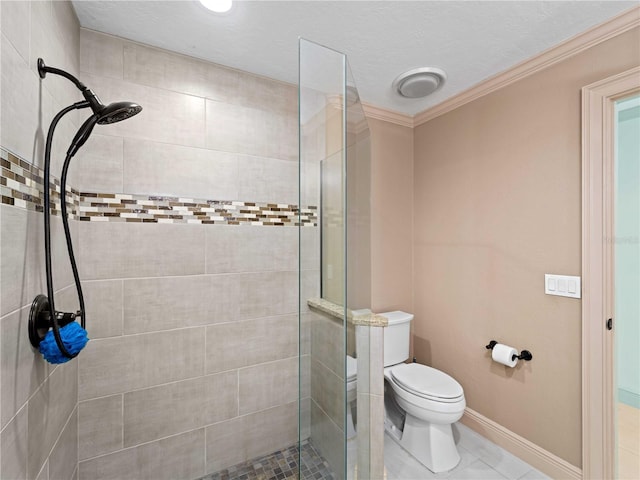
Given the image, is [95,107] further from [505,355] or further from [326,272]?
[505,355]

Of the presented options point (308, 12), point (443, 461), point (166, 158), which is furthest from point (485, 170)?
point (166, 158)

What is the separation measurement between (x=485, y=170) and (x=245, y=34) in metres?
1.65

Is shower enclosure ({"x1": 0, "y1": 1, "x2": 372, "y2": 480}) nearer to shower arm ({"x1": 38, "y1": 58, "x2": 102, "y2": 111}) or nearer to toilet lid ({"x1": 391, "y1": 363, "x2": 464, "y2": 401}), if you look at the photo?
shower arm ({"x1": 38, "y1": 58, "x2": 102, "y2": 111})

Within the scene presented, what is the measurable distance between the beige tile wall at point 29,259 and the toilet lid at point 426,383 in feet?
5.56

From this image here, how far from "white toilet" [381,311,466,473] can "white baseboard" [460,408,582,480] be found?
316 millimetres

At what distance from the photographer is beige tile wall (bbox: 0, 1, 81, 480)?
31.9 inches

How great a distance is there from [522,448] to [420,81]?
2302mm

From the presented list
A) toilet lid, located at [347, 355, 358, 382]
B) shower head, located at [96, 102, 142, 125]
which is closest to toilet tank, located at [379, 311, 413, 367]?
toilet lid, located at [347, 355, 358, 382]

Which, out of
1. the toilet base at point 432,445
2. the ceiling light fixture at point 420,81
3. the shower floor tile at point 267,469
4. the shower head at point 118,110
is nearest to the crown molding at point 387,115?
the ceiling light fixture at point 420,81

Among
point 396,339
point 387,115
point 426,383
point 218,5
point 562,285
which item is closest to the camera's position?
point 218,5

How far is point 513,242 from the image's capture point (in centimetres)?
183

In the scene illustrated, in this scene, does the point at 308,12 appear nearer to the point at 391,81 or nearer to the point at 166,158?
the point at 391,81

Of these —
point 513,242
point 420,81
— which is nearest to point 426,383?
point 513,242

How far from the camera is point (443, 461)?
1.71 m
